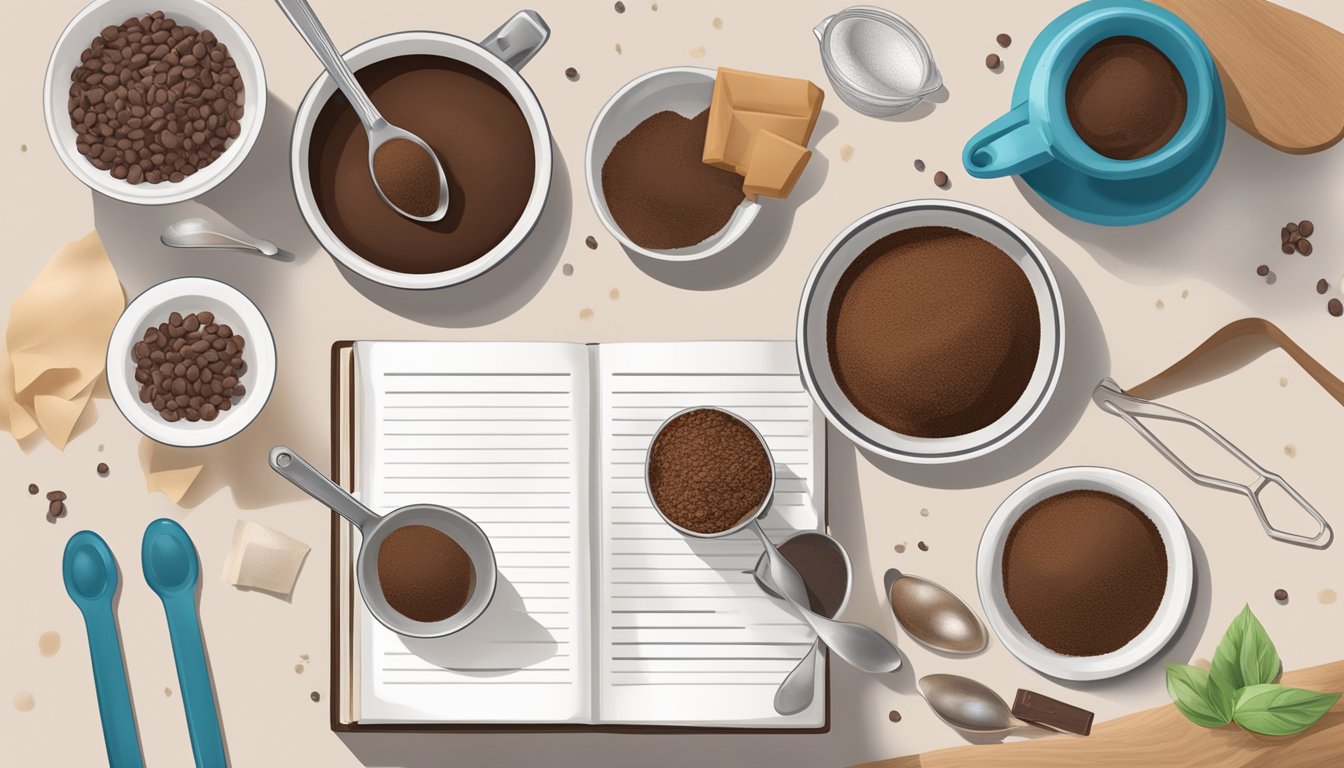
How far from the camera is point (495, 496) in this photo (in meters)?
1.04

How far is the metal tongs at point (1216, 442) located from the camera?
Result: 1053mm

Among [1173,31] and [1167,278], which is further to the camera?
[1167,278]

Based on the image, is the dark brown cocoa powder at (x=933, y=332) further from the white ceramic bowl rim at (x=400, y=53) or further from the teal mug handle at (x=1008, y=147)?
the white ceramic bowl rim at (x=400, y=53)

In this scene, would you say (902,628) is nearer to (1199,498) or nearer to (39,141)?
(1199,498)

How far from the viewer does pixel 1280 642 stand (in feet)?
3.51

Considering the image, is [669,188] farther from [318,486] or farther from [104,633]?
[104,633]

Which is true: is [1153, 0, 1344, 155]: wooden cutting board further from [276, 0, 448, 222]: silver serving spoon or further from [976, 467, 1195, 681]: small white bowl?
[276, 0, 448, 222]: silver serving spoon

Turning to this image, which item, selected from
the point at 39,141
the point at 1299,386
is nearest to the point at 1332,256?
the point at 1299,386

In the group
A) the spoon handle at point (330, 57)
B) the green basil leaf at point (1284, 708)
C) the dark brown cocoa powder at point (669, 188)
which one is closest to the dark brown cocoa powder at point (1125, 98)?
the dark brown cocoa powder at point (669, 188)

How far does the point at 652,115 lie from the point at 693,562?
1.63 feet

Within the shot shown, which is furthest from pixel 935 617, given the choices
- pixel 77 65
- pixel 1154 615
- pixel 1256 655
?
pixel 77 65

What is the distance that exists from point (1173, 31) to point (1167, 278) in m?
0.27

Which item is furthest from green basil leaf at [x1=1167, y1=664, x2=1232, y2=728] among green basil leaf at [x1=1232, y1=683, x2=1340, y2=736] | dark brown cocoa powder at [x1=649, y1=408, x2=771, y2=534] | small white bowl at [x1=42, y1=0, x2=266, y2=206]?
small white bowl at [x1=42, y1=0, x2=266, y2=206]

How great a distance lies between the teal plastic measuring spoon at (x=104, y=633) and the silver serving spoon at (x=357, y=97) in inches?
21.0
